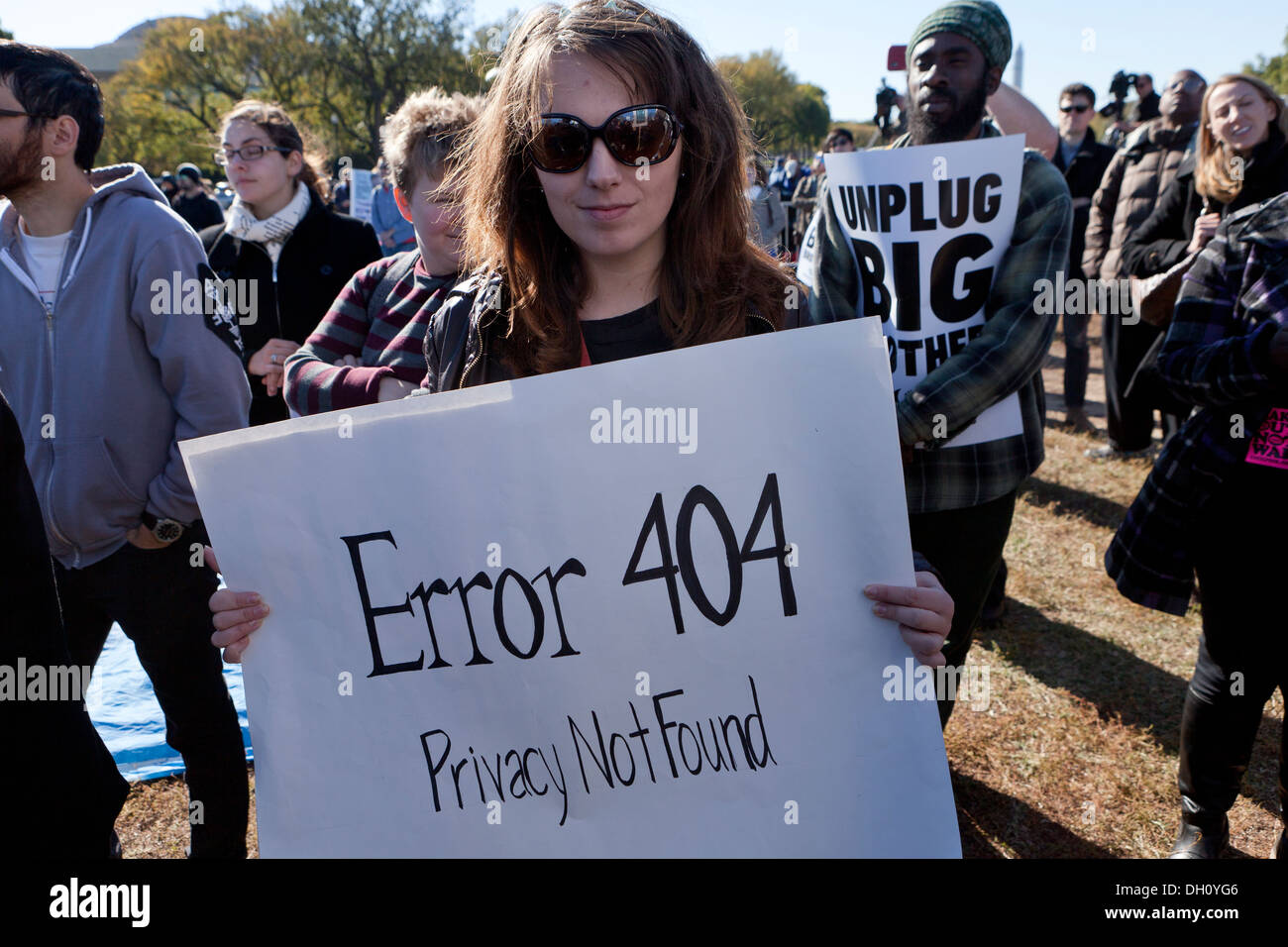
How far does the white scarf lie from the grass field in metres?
2.17

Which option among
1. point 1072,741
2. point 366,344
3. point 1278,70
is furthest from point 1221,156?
point 1278,70

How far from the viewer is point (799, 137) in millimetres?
66438

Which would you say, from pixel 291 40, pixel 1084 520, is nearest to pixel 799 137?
pixel 291 40

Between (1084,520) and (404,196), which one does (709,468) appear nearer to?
(404,196)

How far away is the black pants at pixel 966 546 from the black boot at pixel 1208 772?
60 centimetres

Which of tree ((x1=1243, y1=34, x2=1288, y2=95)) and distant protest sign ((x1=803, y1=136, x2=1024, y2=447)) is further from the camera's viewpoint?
tree ((x1=1243, y1=34, x2=1288, y2=95))

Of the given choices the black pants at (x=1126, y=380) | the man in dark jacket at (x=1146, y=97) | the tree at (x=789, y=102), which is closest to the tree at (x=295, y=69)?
the tree at (x=789, y=102)

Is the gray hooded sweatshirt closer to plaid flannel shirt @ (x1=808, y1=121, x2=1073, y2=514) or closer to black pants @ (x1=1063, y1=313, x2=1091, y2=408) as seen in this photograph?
plaid flannel shirt @ (x1=808, y1=121, x2=1073, y2=514)

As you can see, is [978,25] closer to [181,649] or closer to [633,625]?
[633,625]

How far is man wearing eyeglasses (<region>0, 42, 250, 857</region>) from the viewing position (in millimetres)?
2145

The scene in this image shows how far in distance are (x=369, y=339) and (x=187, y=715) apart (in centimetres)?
115

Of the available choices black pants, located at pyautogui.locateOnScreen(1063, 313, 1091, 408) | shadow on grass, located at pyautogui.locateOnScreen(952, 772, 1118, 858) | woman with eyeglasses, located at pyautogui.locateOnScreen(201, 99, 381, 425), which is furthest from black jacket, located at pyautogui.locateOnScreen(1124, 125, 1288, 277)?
woman with eyeglasses, located at pyautogui.locateOnScreen(201, 99, 381, 425)

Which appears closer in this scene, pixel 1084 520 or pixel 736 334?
pixel 736 334

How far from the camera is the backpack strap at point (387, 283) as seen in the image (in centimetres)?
237
